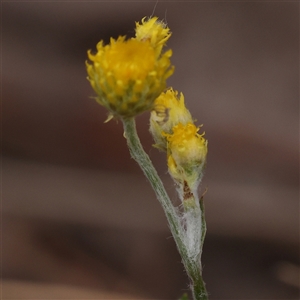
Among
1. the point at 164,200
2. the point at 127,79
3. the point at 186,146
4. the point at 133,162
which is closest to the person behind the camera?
the point at 127,79

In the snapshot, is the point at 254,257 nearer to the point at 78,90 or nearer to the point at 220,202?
the point at 220,202

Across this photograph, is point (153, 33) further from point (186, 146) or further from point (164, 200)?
point (164, 200)

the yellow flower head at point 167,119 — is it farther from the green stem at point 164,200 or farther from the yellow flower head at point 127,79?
the yellow flower head at point 127,79

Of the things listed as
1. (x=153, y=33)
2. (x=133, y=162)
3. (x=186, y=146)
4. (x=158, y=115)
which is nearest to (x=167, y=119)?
(x=158, y=115)

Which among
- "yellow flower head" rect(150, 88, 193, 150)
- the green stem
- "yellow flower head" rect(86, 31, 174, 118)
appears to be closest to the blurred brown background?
"yellow flower head" rect(150, 88, 193, 150)

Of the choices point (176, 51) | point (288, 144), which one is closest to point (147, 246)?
point (288, 144)

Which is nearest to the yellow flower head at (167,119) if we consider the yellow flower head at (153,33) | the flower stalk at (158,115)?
the flower stalk at (158,115)
